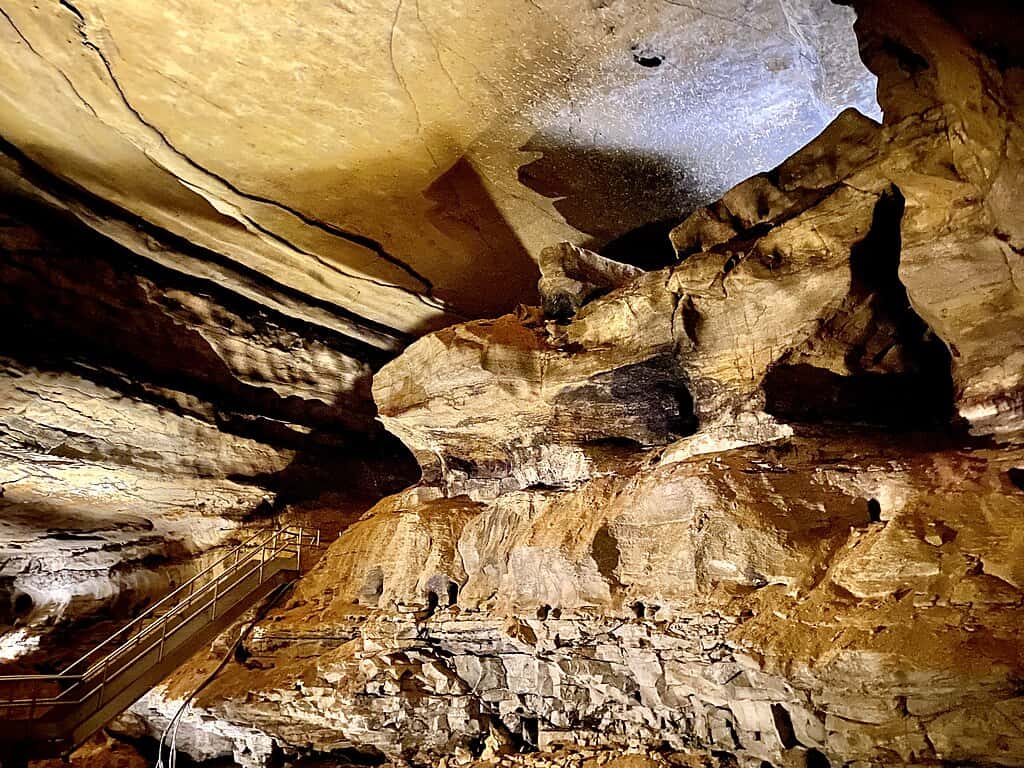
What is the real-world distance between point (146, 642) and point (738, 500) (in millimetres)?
7105

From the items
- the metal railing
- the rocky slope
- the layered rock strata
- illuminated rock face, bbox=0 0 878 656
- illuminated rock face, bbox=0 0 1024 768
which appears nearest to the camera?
the rocky slope

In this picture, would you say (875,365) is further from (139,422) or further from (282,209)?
(139,422)

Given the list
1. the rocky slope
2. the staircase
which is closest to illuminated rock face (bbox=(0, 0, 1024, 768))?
the rocky slope

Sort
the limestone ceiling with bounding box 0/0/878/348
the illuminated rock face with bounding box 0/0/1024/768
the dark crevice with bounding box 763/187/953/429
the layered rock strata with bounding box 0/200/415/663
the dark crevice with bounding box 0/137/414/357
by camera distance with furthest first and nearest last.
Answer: the layered rock strata with bounding box 0/200/415/663, the dark crevice with bounding box 0/137/414/357, the limestone ceiling with bounding box 0/0/878/348, the dark crevice with bounding box 763/187/953/429, the illuminated rock face with bounding box 0/0/1024/768

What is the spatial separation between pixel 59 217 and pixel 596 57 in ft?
22.7

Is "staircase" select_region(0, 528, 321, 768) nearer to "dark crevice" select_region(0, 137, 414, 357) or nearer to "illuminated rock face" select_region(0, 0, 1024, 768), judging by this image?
"illuminated rock face" select_region(0, 0, 1024, 768)

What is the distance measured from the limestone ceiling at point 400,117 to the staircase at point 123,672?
4.19 meters

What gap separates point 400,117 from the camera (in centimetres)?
699

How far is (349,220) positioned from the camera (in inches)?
344

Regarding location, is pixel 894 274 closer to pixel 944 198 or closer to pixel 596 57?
pixel 944 198

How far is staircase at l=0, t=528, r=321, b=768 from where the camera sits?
654 cm

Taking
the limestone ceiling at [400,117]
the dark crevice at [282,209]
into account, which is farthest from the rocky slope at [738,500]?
the dark crevice at [282,209]

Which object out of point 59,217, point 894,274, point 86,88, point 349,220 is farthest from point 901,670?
point 59,217

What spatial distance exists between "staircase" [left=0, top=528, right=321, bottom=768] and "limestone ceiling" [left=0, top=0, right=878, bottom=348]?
4.19 metres
